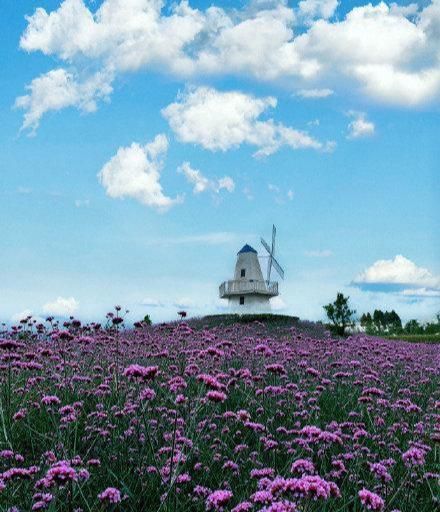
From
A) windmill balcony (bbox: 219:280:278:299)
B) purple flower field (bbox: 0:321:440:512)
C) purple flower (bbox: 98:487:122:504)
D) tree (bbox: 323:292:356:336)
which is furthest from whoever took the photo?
windmill balcony (bbox: 219:280:278:299)

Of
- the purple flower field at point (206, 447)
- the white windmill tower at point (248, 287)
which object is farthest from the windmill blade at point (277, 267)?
the purple flower field at point (206, 447)

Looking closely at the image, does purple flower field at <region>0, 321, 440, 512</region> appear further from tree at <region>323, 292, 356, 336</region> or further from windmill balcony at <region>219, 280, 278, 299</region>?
windmill balcony at <region>219, 280, 278, 299</region>

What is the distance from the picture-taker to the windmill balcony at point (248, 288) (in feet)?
130

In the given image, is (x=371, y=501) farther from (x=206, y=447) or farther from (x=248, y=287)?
(x=248, y=287)

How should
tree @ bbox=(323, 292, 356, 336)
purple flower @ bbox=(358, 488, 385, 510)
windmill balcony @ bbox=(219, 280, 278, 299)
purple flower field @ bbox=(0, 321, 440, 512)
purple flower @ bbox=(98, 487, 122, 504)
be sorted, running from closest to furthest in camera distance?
purple flower @ bbox=(358, 488, 385, 510)
purple flower @ bbox=(98, 487, 122, 504)
purple flower field @ bbox=(0, 321, 440, 512)
tree @ bbox=(323, 292, 356, 336)
windmill balcony @ bbox=(219, 280, 278, 299)

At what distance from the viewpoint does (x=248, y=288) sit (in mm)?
39625

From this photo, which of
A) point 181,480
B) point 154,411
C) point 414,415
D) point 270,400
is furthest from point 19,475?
point 414,415

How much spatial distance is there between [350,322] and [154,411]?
27103 millimetres

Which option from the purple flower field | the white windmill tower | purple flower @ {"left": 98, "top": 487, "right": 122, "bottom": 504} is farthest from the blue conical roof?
purple flower @ {"left": 98, "top": 487, "right": 122, "bottom": 504}

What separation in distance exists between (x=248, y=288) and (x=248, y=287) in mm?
89

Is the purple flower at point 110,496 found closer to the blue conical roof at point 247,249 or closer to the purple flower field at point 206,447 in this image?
the purple flower field at point 206,447

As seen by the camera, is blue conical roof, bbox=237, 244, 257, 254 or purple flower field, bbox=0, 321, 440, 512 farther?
blue conical roof, bbox=237, 244, 257, 254

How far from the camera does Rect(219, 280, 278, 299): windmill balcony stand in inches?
1560

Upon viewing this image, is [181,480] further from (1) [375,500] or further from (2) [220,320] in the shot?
(2) [220,320]
